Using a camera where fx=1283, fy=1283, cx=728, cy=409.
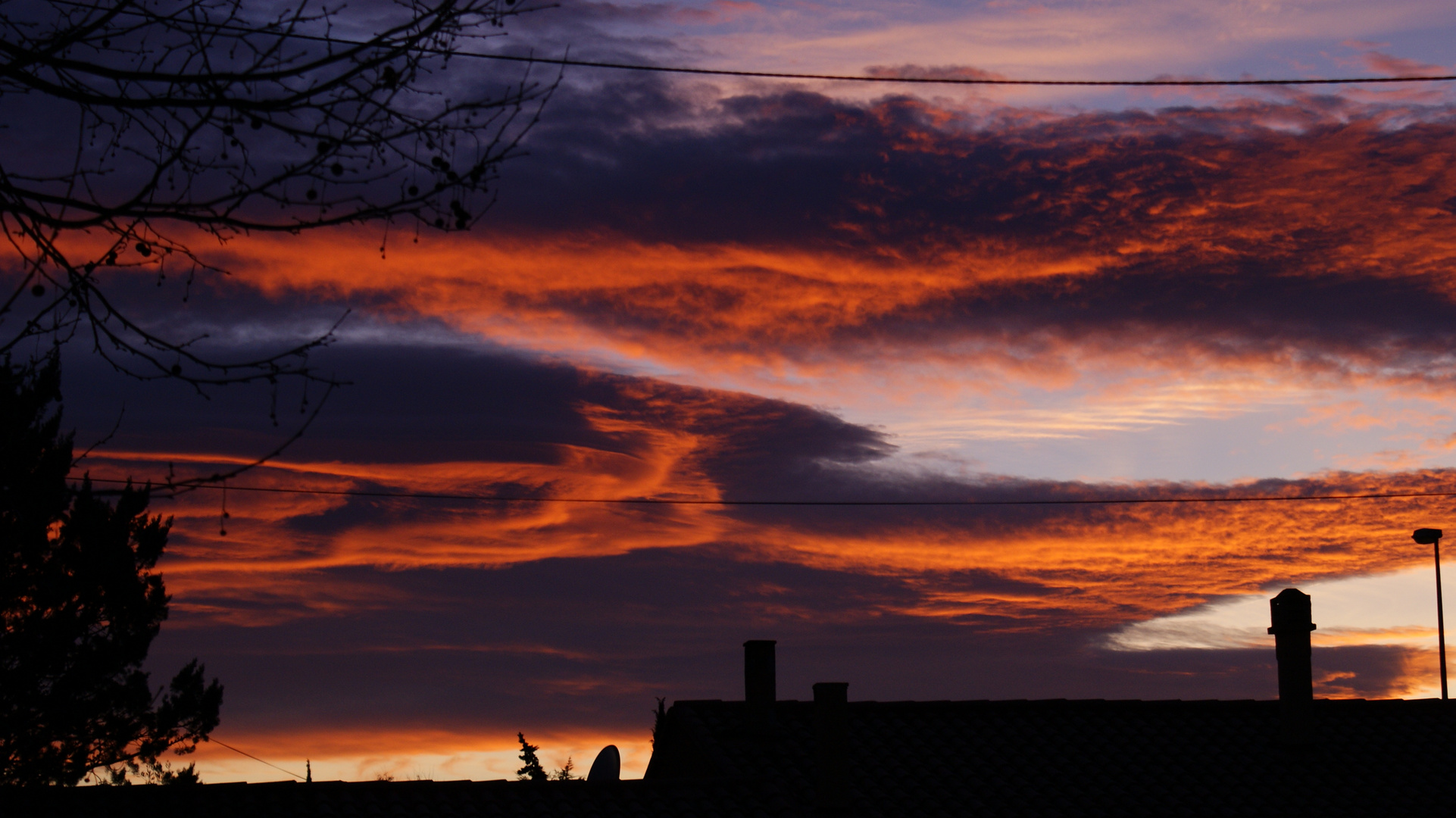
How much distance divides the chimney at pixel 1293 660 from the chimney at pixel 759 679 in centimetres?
891

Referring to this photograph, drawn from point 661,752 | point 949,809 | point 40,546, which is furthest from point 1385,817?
point 40,546

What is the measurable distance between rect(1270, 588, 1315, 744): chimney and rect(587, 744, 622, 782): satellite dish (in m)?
11.6

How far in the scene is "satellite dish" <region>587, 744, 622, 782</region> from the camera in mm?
22281

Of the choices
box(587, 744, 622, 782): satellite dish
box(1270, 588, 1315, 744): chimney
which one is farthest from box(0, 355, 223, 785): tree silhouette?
box(1270, 588, 1315, 744): chimney

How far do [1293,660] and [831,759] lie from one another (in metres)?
9.55

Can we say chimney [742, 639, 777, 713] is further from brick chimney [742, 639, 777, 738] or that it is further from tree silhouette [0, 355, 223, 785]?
tree silhouette [0, 355, 223, 785]

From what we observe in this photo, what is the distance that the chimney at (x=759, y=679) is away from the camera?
2100 cm

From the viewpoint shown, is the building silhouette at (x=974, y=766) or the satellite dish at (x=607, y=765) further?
the satellite dish at (x=607, y=765)

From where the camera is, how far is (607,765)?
22.6 meters

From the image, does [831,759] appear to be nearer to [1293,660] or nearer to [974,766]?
[974,766]

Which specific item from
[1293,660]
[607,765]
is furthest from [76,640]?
[1293,660]

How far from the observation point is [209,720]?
27.3m

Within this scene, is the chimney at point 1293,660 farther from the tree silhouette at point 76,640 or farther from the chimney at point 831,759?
the tree silhouette at point 76,640

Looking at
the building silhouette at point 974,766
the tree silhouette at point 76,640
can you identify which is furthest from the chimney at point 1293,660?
the tree silhouette at point 76,640
